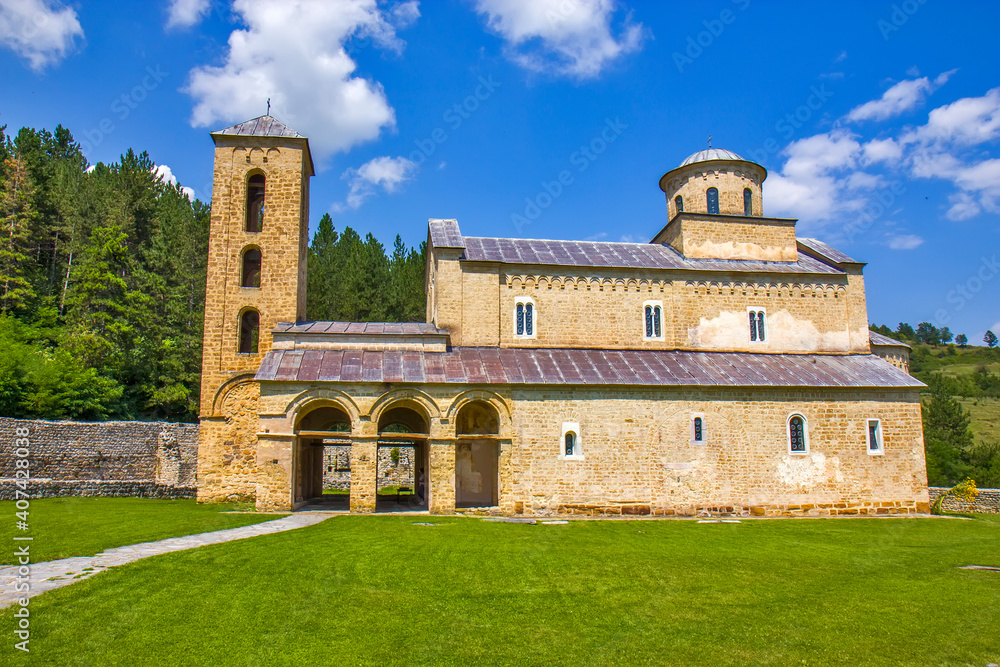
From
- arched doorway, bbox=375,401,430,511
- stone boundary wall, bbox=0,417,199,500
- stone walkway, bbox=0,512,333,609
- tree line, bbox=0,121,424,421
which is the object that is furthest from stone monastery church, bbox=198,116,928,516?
tree line, bbox=0,121,424,421

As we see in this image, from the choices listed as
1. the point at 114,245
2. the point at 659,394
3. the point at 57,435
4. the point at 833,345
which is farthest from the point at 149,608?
the point at 114,245

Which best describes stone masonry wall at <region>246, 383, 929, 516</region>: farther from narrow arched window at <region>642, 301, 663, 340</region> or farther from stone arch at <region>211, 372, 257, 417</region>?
narrow arched window at <region>642, 301, 663, 340</region>

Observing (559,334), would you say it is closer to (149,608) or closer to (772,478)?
(772,478)

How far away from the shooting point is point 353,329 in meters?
19.9

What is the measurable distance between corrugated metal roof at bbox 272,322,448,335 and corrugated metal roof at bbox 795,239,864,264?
1540 cm

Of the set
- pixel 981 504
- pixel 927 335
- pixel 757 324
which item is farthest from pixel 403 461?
pixel 927 335

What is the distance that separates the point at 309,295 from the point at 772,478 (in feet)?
96.5

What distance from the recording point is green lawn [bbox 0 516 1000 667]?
6852mm

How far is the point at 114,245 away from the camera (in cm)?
3166

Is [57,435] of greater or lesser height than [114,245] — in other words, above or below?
below

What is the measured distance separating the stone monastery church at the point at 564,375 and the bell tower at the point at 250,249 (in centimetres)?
7

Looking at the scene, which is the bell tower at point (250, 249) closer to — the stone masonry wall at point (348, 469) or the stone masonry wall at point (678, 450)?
the stone masonry wall at point (678, 450)

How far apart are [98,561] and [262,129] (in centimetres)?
1636

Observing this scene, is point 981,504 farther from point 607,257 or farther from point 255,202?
point 255,202
